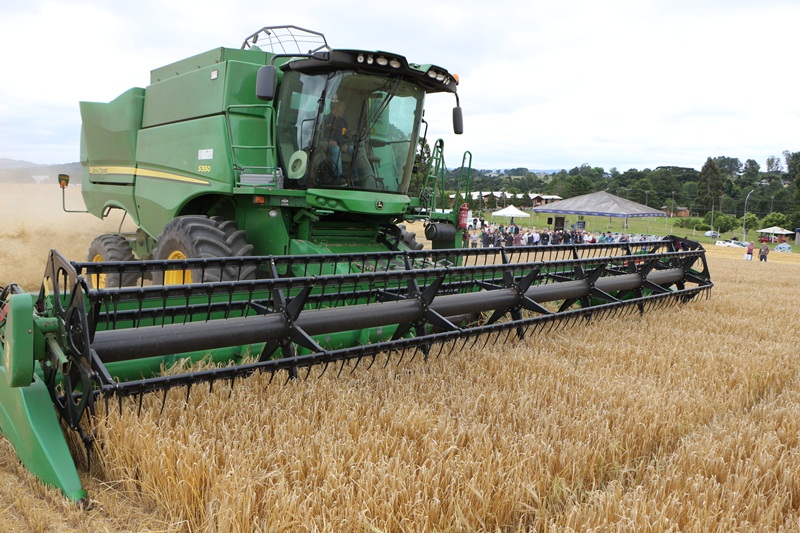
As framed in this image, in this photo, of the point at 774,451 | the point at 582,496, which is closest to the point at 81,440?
the point at 582,496

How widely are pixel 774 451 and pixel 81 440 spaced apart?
2.60 m

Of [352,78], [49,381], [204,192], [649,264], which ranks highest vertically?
[352,78]

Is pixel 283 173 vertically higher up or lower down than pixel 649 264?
higher up

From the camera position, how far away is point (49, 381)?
2.27 metres

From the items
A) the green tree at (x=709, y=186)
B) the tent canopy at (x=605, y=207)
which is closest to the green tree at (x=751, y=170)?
the green tree at (x=709, y=186)

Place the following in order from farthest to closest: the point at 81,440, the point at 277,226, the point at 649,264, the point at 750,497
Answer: the point at 649,264 → the point at 277,226 → the point at 81,440 → the point at 750,497

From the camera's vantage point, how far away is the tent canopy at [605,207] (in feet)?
98.4

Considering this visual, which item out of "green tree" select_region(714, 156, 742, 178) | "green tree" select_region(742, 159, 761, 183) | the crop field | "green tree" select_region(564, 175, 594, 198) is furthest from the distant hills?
"green tree" select_region(714, 156, 742, 178)

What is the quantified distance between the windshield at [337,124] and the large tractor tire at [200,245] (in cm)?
66

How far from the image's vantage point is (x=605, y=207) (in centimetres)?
3120

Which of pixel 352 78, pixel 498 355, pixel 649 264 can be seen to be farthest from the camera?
pixel 649 264

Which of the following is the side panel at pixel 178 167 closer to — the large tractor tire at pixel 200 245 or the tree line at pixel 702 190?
the large tractor tire at pixel 200 245

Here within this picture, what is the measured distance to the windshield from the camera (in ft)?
14.9

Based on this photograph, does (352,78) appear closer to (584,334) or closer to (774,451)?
(584,334)
